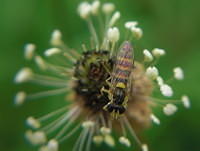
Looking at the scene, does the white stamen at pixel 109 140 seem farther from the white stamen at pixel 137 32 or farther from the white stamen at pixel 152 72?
the white stamen at pixel 137 32

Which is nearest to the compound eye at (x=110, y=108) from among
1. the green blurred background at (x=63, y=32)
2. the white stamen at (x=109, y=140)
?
the white stamen at (x=109, y=140)

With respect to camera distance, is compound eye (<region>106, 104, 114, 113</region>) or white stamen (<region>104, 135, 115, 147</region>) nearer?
compound eye (<region>106, 104, 114, 113</region>)

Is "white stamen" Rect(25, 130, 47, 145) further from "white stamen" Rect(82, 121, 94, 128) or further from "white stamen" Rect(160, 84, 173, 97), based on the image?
"white stamen" Rect(160, 84, 173, 97)

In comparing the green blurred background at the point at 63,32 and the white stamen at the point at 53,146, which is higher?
the green blurred background at the point at 63,32

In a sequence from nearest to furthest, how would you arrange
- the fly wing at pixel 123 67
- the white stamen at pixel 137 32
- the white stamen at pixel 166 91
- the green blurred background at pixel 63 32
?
the fly wing at pixel 123 67 → the white stamen at pixel 166 91 → the white stamen at pixel 137 32 → the green blurred background at pixel 63 32

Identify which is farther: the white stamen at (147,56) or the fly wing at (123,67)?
the white stamen at (147,56)

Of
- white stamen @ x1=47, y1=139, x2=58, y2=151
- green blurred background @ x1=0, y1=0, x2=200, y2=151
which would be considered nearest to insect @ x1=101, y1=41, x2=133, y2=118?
white stamen @ x1=47, y1=139, x2=58, y2=151
